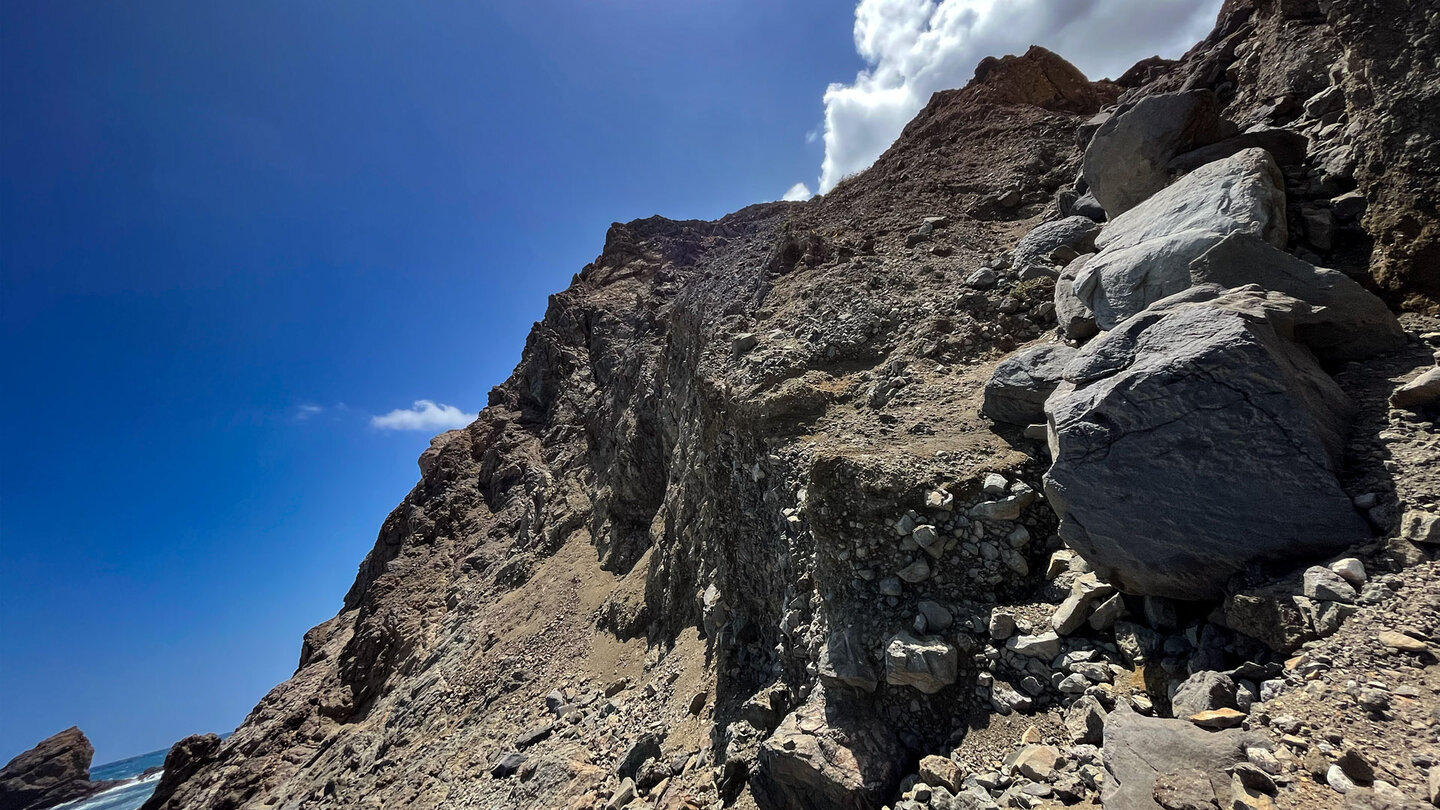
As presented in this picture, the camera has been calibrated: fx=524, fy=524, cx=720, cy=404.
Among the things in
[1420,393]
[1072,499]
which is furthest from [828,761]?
[1420,393]

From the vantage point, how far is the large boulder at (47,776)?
58.2m

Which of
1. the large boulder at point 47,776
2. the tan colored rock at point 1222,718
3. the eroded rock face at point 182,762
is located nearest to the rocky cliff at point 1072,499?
the tan colored rock at point 1222,718

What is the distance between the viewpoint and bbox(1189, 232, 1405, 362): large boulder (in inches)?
181

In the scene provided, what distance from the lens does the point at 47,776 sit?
6044 cm

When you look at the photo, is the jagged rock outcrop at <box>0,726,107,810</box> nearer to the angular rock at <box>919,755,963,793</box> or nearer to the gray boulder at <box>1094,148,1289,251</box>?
the angular rock at <box>919,755,963,793</box>

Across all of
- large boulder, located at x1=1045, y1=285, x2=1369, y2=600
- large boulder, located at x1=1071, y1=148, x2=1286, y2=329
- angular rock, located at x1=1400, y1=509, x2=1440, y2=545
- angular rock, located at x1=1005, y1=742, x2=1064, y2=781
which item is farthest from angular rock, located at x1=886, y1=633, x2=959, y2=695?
large boulder, located at x1=1071, y1=148, x2=1286, y2=329

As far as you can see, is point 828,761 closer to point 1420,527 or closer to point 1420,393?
point 1420,527

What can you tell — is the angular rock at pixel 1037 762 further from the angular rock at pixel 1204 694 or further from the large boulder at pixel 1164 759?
the angular rock at pixel 1204 694

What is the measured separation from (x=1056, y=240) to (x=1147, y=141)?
180cm

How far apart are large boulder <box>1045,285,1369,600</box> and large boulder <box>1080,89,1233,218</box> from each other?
14.5ft

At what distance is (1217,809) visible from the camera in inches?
107

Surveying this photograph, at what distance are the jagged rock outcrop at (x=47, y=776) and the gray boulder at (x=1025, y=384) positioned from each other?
342 feet

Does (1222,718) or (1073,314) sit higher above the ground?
(1073,314)

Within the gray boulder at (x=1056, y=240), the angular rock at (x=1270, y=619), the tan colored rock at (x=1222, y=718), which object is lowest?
the tan colored rock at (x=1222, y=718)
